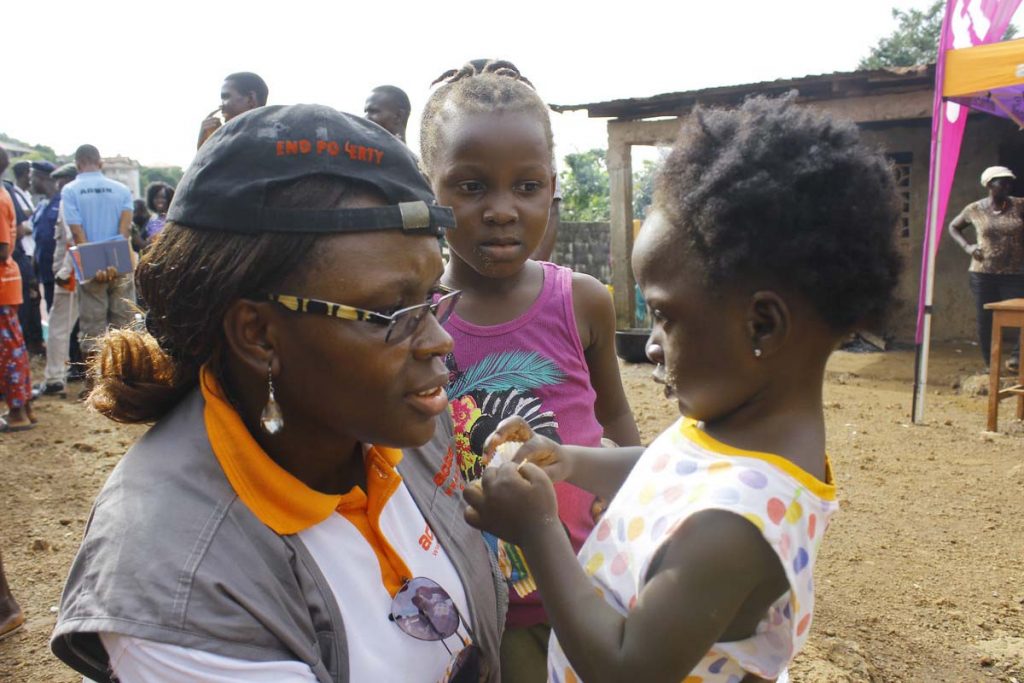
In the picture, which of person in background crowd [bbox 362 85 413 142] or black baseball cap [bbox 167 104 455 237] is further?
person in background crowd [bbox 362 85 413 142]

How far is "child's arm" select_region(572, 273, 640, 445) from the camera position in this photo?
235 centimetres

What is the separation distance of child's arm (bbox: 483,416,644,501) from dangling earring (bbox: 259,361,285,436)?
55 cm

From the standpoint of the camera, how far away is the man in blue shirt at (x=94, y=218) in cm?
840

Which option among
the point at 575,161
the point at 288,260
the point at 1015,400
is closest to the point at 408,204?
the point at 288,260

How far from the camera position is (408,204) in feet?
4.76

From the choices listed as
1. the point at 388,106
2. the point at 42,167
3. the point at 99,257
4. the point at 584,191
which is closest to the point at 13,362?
the point at 99,257

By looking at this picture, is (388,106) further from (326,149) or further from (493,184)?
(326,149)

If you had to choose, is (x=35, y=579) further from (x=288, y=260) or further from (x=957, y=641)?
(x=957, y=641)

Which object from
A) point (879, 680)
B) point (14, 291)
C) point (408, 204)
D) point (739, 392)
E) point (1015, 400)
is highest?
point (408, 204)

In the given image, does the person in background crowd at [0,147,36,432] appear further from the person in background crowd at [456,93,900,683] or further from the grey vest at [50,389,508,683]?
the person in background crowd at [456,93,900,683]

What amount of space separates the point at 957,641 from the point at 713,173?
12.1 feet

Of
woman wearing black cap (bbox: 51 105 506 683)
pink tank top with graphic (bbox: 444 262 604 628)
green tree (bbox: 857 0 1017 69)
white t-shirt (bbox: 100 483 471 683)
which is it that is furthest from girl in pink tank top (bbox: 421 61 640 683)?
green tree (bbox: 857 0 1017 69)

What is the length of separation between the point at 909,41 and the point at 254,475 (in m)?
52.6

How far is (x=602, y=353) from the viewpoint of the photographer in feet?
7.89
